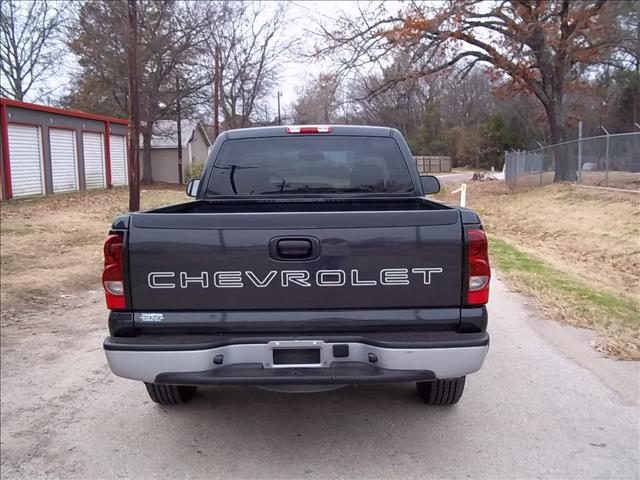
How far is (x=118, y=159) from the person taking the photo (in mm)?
30641

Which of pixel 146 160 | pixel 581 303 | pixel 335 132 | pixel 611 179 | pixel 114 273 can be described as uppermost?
pixel 146 160

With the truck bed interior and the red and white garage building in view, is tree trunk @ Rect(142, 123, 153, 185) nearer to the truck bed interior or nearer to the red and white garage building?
the red and white garage building

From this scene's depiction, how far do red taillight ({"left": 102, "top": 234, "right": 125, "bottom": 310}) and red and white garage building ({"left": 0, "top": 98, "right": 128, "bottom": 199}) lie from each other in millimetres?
19239

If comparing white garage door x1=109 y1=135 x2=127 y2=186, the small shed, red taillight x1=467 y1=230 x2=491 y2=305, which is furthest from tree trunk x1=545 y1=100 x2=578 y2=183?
the small shed

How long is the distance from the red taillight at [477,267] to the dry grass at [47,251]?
18.6 ft

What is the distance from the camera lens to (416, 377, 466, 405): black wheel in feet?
12.7

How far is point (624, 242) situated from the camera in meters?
11.1

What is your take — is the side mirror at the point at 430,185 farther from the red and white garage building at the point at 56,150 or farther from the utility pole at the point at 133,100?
the red and white garage building at the point at 56,150

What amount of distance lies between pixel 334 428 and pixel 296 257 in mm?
1408

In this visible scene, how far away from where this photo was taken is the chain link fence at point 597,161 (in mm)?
16625

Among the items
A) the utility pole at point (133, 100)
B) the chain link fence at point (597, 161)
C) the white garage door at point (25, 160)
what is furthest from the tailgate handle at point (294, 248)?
the white garage door at point (25, 160)

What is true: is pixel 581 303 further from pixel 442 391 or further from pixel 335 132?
pixel 335 132

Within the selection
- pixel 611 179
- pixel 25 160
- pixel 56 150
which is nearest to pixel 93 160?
pixel 56 150

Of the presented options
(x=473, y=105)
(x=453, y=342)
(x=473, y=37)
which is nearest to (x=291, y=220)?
(x=453, y=342)
